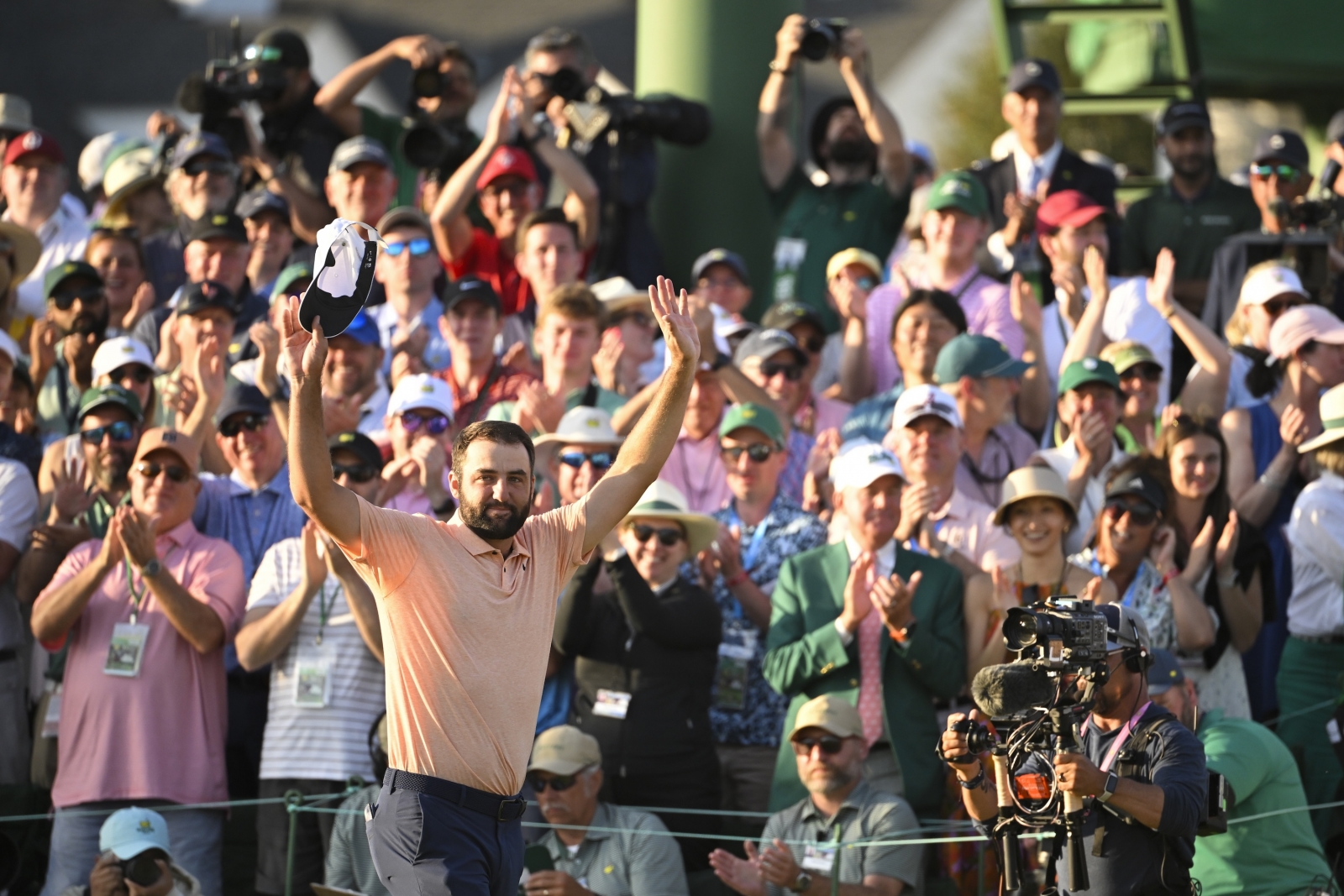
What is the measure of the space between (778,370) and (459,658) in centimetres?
392

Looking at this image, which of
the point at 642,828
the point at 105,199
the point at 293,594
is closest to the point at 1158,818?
the point at 642,828

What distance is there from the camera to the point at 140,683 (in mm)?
7688

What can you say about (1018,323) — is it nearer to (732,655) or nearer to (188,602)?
(732,655)

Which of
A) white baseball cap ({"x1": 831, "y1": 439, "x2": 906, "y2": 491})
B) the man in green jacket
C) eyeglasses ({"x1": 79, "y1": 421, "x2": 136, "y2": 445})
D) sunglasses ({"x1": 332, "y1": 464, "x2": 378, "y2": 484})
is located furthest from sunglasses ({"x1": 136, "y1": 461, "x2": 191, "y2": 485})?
white baseball cap ({"x1": 831, "y1": 439, "x2": 906, "y2": 491})

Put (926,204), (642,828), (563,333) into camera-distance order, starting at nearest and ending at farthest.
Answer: (642,828) < (563,333) < (926,204)

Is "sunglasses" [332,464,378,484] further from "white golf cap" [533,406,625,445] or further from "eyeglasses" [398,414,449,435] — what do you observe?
"white golf cap" [533,406,625,445]

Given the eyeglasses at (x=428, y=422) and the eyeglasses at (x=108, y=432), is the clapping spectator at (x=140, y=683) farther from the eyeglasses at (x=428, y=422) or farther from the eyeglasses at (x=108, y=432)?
the eyeglasses at (x=428, y=422)

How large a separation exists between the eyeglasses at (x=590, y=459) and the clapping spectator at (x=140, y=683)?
140cm

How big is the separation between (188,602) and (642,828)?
6.47 ft

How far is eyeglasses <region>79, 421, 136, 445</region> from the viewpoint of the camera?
8422 mm

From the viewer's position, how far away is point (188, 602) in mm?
7656

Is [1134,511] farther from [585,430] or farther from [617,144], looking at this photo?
[617,144]

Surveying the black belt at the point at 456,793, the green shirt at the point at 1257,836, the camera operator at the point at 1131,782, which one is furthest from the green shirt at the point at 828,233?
the black belt at the point at 456,793

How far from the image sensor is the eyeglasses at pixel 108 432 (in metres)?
8.42
